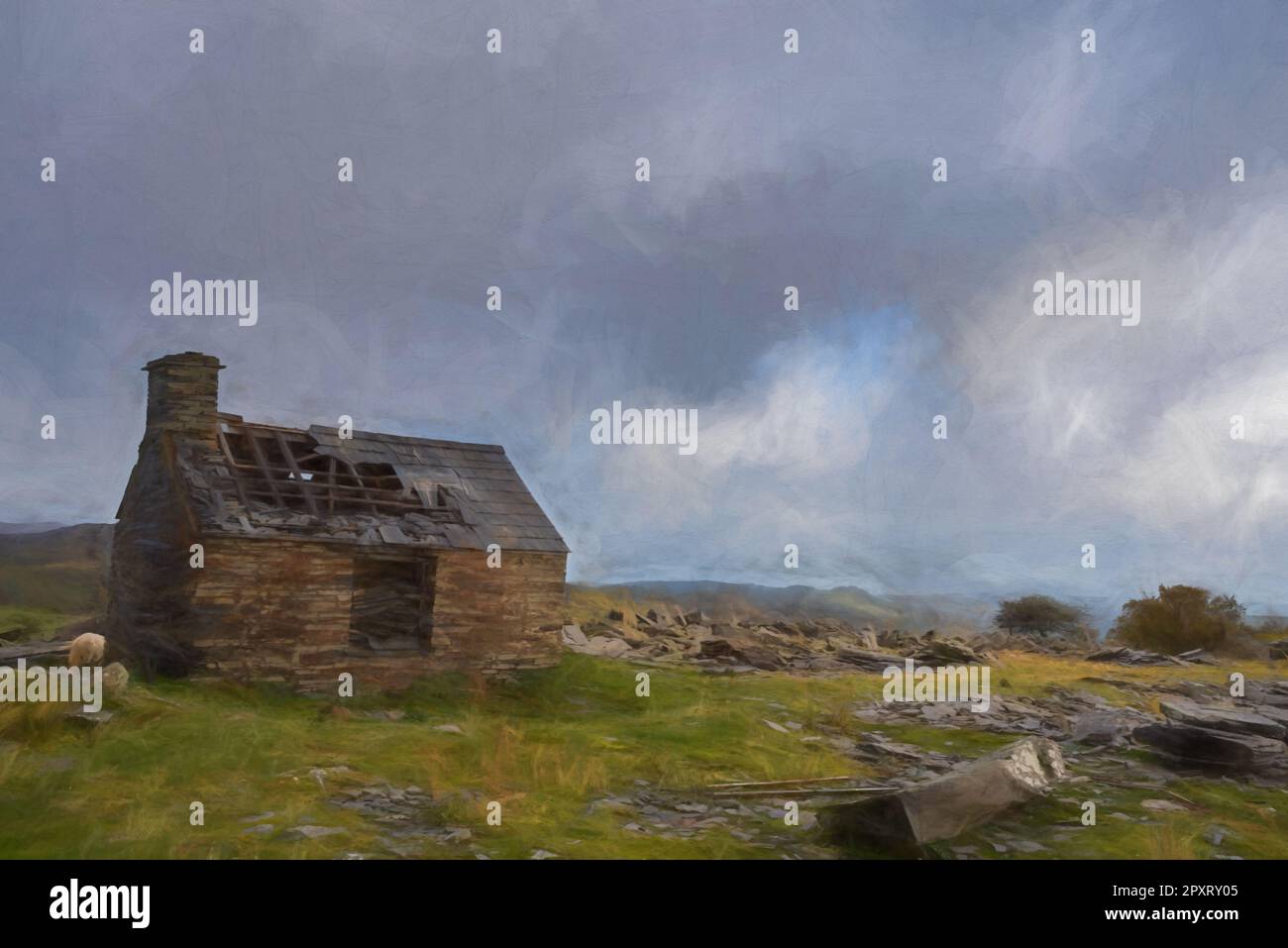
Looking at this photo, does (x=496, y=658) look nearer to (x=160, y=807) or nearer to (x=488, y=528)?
(x=488, y=528)

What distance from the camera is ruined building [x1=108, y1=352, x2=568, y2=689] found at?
15.4 m

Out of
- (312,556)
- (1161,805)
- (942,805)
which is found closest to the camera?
(942,805)

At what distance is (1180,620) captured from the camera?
1225 inches

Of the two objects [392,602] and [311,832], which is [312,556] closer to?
[392,602]

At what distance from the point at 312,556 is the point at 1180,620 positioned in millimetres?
28968

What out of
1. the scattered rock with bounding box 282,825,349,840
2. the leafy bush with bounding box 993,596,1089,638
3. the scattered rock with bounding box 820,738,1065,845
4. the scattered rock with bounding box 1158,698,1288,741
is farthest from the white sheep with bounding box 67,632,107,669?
the leafy bush with bounding box 993,596,1089,638

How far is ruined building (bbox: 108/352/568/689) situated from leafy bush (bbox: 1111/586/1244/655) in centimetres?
2333

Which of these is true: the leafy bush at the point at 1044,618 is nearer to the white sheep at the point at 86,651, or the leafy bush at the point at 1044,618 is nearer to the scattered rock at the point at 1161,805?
the scattered rock at the point at 1161,805

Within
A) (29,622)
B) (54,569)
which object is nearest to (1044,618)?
(29,622)
